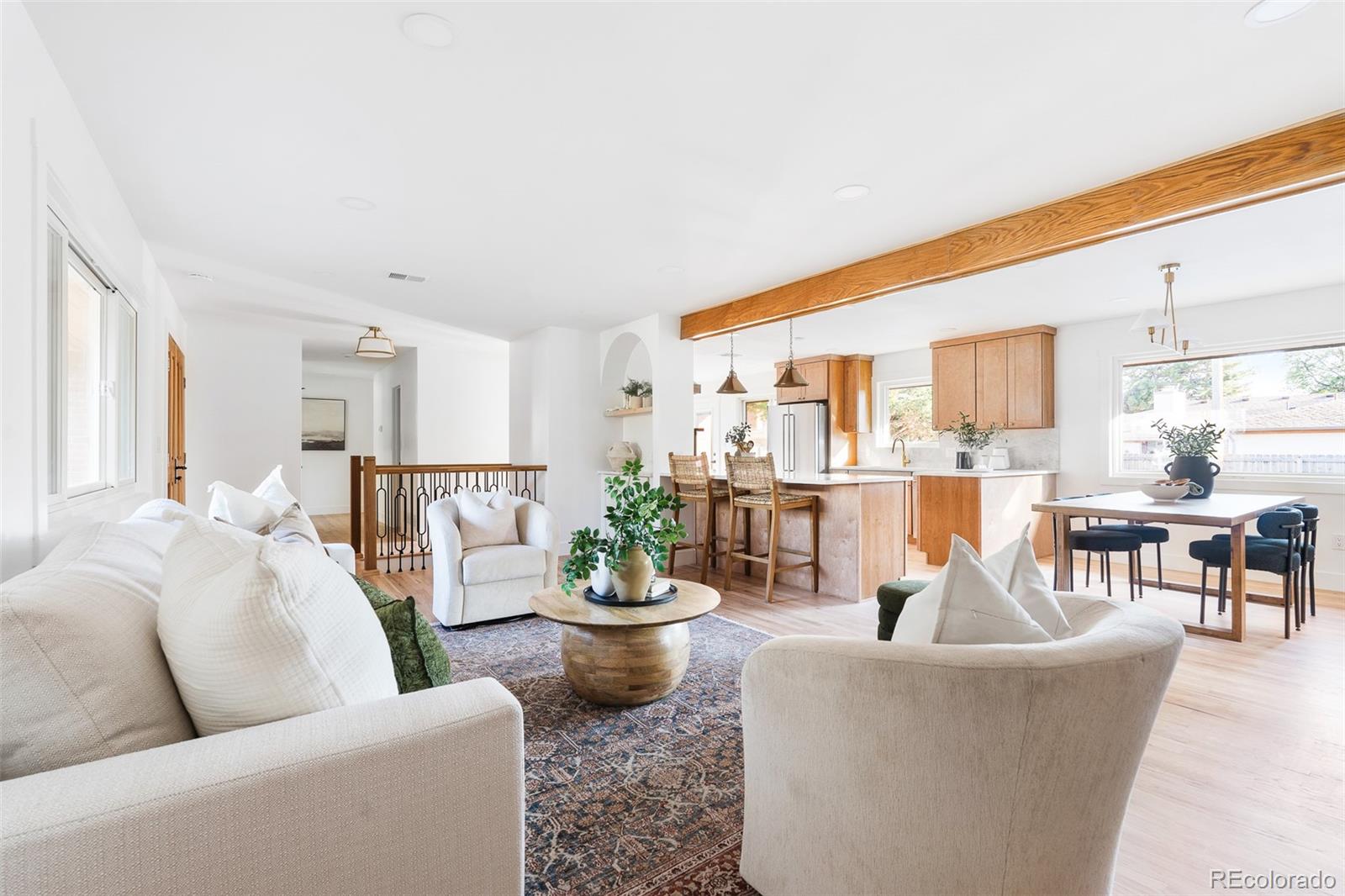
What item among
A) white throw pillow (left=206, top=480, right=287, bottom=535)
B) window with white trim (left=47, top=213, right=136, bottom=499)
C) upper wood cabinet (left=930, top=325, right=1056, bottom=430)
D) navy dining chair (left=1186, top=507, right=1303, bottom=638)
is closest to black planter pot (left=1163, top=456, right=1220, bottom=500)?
navy dining chair (left=1186, top=507, right=1303, bottom=638)

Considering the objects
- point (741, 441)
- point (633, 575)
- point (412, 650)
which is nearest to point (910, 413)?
point (741, 441)

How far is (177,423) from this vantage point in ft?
18.0

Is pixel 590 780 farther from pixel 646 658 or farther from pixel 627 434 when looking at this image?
pixel 627 434

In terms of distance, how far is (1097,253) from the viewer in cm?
382

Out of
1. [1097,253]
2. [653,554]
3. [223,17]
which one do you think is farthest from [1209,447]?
[223,17]

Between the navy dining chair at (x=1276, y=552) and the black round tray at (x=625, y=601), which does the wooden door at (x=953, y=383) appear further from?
the black round tray at (x=625, y=601)

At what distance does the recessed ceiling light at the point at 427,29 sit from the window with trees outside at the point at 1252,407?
636 cm

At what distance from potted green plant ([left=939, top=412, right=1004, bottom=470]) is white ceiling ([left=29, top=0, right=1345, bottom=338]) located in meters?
3.56

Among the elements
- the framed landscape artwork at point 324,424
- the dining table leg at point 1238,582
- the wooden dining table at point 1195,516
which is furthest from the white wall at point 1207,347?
the framed landscape artwork at point 324,424

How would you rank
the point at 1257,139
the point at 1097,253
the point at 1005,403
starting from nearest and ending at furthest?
the point at 1257,139
the point at 1097,253
the point at 1005,403

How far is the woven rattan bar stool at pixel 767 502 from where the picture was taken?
4.40m

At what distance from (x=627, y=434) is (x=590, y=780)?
4.70m

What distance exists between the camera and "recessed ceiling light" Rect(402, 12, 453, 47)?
1.77m

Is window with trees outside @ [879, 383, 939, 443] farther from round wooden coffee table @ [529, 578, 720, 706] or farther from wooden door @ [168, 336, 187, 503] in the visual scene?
wooden door @ [168, 336, 187, 503]
